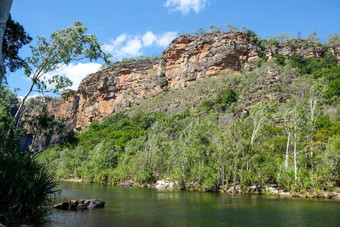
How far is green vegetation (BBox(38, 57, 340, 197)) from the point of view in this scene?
27.6 metres

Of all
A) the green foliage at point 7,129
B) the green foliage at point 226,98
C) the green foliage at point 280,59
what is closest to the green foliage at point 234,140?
the green foliage at point 226,98

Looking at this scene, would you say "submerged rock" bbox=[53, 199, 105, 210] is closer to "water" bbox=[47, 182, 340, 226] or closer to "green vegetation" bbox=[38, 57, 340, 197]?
"water" bbox=[47, 182, 340, 226]

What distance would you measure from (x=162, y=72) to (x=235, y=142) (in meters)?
76.4

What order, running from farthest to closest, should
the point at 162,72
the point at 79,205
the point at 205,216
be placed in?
the point at 162,72
the point at 79,205
the point at 205,216

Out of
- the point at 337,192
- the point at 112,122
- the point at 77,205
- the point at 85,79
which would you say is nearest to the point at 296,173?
the point at 337,192

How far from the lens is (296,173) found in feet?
82.3

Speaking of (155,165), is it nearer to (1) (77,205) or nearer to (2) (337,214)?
(1) (77,205)

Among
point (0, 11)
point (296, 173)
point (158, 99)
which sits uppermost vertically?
point (158, 99)

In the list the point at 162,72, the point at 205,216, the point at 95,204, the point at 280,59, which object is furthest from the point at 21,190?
the point at 162,72

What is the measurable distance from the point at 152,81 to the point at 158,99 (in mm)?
12906

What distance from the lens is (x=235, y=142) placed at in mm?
30812

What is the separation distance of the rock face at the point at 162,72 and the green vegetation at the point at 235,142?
661cm

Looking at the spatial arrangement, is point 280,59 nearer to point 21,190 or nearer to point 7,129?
point 7,129

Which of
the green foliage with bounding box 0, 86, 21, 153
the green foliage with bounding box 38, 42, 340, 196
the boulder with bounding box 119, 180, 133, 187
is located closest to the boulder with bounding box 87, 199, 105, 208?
the green foliage with bounding box 38, 42, 340, 196
